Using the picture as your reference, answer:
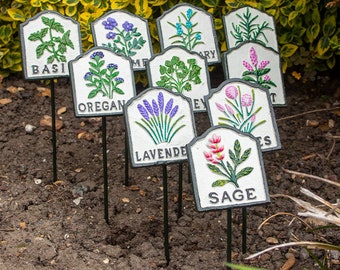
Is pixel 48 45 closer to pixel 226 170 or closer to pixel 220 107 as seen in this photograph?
pixel 220 107

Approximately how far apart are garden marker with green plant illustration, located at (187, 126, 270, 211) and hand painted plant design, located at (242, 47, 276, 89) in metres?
0.60

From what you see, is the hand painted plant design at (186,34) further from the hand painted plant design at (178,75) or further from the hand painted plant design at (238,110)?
the hand painted plant design at (238,110)

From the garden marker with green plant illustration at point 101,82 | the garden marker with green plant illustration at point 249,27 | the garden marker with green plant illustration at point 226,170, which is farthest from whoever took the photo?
the garden marker with green plant illustration at point 249,27

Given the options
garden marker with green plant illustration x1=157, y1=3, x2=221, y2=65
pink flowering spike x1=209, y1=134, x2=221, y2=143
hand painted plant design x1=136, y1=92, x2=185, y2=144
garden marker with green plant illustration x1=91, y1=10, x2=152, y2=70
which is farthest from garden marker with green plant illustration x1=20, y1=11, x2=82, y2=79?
pink flowering spike x1=209, y1=134, x2=221, y2=143

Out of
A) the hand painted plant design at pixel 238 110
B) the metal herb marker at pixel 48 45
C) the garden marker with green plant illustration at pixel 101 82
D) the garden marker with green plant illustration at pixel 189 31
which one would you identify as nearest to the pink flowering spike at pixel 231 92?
the hand painted plant design at pixel 238 110

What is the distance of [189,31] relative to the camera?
392 cm

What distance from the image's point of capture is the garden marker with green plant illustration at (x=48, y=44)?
3.76 m

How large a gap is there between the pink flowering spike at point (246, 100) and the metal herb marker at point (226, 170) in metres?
0.24

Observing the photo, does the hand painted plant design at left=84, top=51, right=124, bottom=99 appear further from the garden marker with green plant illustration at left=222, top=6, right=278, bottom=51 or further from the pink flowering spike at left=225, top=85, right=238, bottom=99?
the garden marker with green plant illustration at left=222, top=6, right=278, bottom=51

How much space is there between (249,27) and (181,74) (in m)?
0.56

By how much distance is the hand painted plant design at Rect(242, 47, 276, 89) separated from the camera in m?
3.72

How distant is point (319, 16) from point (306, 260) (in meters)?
1.47

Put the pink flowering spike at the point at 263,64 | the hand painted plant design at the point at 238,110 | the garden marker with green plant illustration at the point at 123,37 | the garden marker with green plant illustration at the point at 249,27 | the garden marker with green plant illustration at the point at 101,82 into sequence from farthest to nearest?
the garden marker with green plant illustration at the point at 249,27 < the garden marker with green plant illustration at the point at 123,37 < the pink flowering spike at the point at 263,64 < the garden marker with green plant illustration at the point at 101,82 < the hand painted plant design at the point at 238,110

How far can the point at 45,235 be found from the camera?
3656 mm
